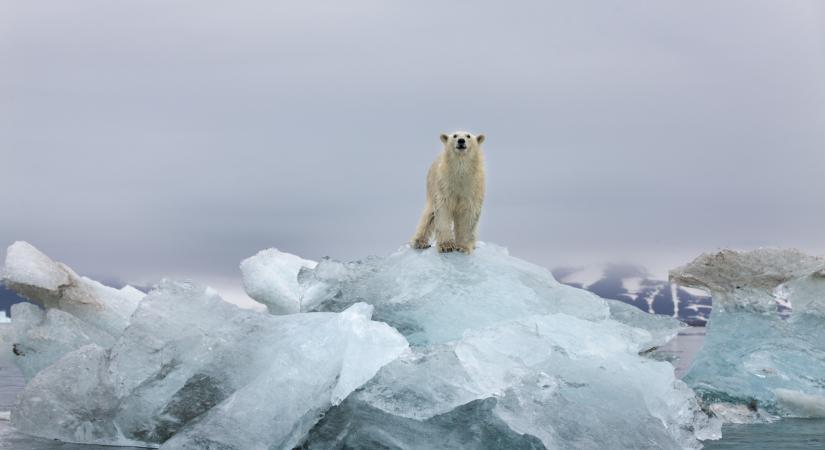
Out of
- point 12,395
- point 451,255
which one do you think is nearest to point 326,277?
point 451,255

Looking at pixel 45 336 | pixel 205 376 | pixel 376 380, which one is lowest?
pixel 45 336

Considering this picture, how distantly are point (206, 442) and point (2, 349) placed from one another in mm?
7319

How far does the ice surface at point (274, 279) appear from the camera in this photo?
12.4 meters

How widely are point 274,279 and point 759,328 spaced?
687cm

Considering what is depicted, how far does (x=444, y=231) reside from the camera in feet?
31.1

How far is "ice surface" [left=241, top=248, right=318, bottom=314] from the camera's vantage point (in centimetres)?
1244

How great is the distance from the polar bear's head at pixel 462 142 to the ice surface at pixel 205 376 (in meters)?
2.67

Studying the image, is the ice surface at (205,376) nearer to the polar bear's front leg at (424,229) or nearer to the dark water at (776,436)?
the polar bear's front leg at (424,229)

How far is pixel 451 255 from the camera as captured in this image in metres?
9.35

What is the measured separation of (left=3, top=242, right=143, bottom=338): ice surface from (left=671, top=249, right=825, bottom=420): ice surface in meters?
7.66

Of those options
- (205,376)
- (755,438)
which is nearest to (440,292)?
(205,376)

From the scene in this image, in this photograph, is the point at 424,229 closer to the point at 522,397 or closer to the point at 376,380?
the point at 376,380

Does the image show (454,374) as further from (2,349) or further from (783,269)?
(2,349)

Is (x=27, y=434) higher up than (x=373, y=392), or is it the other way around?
(x=373, y=392)
